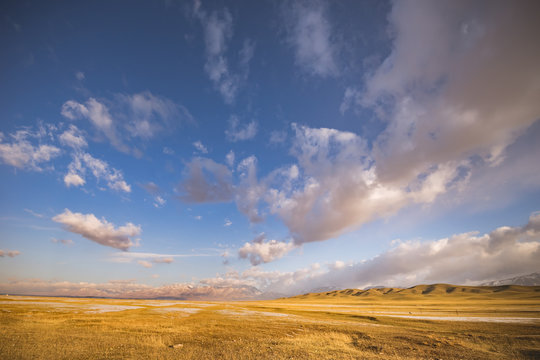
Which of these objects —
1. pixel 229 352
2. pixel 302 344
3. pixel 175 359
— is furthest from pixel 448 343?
pixel 175 359

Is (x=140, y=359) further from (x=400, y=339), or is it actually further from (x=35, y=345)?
(x=400, y=339)

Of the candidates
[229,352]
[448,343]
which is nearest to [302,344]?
[229,352]

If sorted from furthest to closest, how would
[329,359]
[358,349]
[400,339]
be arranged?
[400,339] < [358,349] < [329,359]

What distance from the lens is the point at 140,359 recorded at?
14.8m

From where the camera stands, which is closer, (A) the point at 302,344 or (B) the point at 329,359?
(B) the point at 329,359

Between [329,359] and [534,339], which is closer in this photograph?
[329,359]

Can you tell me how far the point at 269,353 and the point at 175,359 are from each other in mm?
6620

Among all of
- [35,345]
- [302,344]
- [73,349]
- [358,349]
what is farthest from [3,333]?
[358,349]

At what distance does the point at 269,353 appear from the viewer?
56.9ft

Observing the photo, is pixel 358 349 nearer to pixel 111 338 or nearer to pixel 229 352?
pixel 229 352

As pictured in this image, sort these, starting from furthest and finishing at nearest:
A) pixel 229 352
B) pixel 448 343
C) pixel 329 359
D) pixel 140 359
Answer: pixel 448 343, pixel 229 352, pixel 329 359, pixel 140 359

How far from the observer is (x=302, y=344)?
2062 centimetres

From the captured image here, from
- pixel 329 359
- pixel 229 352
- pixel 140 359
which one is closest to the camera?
pixel 140 359

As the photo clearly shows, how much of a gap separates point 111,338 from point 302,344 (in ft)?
56.2
